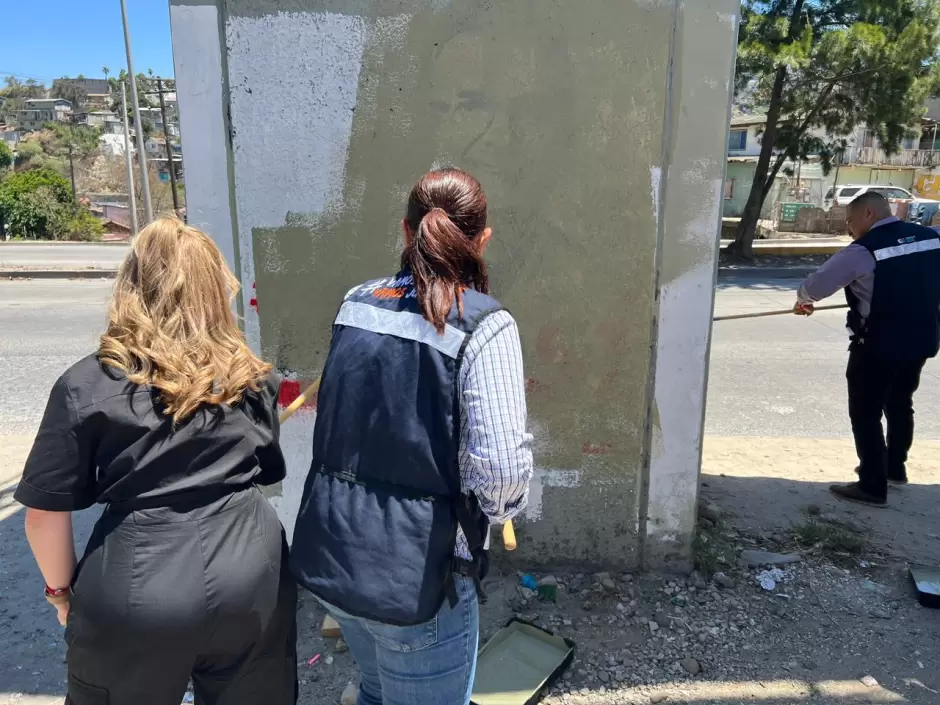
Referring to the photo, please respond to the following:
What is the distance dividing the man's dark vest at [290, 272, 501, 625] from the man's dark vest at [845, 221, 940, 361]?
3.36 metres

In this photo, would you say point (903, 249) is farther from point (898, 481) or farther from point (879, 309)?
point (898, 481)

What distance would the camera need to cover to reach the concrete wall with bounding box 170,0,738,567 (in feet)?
9.52

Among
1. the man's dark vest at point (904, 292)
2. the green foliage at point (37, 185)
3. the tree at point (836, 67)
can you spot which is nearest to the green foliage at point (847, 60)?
the tree at point (836, 67)

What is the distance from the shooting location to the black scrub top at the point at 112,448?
5.06 ft

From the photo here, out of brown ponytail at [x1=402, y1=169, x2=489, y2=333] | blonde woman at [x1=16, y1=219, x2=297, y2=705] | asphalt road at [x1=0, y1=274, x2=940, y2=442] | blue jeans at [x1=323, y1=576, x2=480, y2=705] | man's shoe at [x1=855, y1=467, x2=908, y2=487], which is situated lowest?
asphalt road at [x1=0, y1=274, x2=940, y2=442]

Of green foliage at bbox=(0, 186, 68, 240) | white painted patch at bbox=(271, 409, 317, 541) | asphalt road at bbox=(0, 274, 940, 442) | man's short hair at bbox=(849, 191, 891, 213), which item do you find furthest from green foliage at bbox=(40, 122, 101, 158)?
man's short hair at bbox=(849, 191, 891, 213)

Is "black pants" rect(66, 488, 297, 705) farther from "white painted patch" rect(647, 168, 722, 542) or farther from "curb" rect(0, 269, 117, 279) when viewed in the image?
"curb" rect(0, 269, 117, 279)

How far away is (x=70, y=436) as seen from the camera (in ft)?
5.07

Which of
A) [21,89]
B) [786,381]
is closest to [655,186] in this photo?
Answer: [786,381]

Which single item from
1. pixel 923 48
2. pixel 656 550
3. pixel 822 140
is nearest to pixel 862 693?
pixel 656 550

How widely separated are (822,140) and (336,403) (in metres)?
19.2

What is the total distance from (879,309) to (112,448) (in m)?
4.05

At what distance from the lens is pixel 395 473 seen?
5.20 ft

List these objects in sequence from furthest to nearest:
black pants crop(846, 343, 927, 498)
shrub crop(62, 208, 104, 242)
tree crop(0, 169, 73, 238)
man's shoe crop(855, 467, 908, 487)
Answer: shrub crop(62, 208, 104, 242) < tree crop(0, 169, 73, 238) < man's shoe crop(855, 467, 908, 487) < black pants crop(846, 343, 927, 498)
